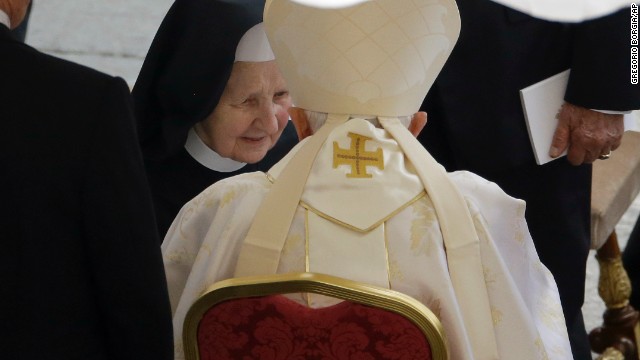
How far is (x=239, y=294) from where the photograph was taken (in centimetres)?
188

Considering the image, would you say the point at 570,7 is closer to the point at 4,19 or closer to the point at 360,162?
the point at 360,162

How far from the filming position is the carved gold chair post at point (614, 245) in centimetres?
311

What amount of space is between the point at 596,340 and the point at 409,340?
6.36 ft

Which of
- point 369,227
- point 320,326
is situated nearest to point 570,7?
point 369,227

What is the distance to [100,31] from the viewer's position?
6594 mm

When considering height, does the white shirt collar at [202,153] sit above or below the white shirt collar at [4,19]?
above

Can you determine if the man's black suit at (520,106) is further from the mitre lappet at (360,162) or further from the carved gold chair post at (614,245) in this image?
the mitre lappet at (360,162)

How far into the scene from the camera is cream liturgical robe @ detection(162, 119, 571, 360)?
1951 millimetres

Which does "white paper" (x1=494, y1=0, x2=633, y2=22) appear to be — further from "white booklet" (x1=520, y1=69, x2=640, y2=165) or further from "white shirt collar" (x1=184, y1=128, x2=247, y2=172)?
"white shirt collar" (x1=184, y1=128, x2=247, y2=172)

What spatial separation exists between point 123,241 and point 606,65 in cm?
141

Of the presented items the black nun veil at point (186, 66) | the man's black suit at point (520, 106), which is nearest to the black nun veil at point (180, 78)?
the black nun veil at point (186, 66)

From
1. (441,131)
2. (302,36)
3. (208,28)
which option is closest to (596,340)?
(441,131)

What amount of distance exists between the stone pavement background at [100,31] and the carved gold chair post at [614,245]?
3.14 metres

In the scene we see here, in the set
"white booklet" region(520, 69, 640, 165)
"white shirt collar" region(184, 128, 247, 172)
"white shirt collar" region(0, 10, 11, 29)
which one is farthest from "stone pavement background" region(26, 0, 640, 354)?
"white shirt collar" region(0, 10, 11, 29)
